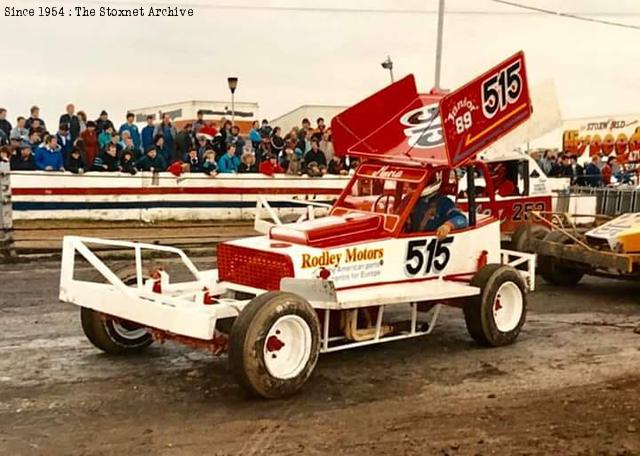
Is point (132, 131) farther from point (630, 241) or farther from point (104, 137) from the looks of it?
point (630, 241)

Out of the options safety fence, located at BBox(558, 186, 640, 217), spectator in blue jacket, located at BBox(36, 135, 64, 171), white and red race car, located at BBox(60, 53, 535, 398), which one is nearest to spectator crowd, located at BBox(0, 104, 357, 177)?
spectator in blue jacket, located at BBox(36, 135, 64, 171)

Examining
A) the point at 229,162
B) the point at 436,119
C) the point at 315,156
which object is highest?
the point at 436,119

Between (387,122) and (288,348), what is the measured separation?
3.09 metres

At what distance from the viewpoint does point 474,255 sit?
732 cm

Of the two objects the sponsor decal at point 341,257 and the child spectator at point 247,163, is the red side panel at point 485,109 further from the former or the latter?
the child spectator at point 247,163

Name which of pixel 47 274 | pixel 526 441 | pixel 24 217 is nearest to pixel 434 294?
pixel 526 441

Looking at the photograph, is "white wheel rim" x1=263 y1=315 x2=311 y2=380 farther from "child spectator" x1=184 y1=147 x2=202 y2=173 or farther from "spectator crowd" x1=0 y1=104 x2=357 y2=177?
"child spectator" x1=184 y1=147 x2=202 y2=173

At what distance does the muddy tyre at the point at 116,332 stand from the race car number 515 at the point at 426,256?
2.19m

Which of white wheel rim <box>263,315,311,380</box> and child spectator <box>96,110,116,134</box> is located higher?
child spectator <box>96,110,116,134</box>

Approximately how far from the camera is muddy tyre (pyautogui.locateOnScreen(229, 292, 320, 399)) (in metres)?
5.18

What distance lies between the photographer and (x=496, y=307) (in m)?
7.06

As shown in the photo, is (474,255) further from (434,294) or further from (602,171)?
(602,171)

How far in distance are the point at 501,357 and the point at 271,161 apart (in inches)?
466

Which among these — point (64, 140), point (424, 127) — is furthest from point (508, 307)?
point (64, 140)
